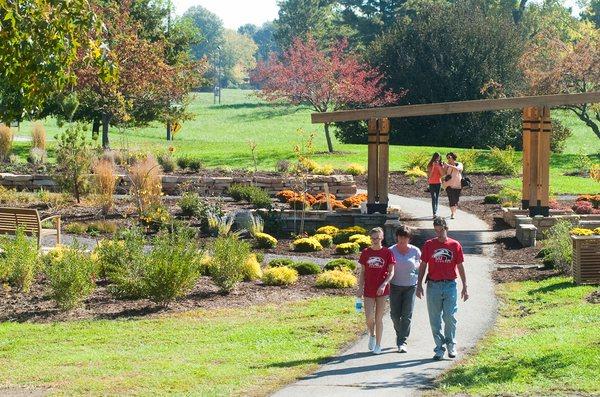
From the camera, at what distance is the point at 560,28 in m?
84.6

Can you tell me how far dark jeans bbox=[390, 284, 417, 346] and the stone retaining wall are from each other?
16976 mm

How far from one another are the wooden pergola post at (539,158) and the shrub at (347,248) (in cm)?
452

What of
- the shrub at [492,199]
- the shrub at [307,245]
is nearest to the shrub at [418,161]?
the shrub at [492,199]

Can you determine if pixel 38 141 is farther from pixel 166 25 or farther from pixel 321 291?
pixel 321 291

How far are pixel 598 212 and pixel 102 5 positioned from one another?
82.2ft

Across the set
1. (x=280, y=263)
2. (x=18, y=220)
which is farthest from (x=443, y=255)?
(x=18, y=220)

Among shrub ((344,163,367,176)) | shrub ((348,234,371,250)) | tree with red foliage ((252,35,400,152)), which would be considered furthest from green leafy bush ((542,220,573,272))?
tree with red foliage ((252,35,400,152))

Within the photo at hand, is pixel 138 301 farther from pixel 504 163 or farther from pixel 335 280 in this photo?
pixel 504 163

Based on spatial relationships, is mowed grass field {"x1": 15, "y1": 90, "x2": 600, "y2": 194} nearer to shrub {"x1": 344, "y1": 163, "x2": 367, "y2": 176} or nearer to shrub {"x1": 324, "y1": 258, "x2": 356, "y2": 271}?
shrub {"x1": 344, "y1": 163, "x2": 367, "y2": 176}

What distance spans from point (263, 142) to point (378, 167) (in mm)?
32812

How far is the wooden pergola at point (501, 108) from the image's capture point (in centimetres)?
2411

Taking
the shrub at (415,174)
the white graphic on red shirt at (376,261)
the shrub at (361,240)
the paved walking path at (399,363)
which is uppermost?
the shrub at (415,174)

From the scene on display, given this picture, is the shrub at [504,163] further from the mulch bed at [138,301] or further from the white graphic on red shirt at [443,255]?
the white graphic on red shirt at [443,255]

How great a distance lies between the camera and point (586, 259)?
16.8 metres
